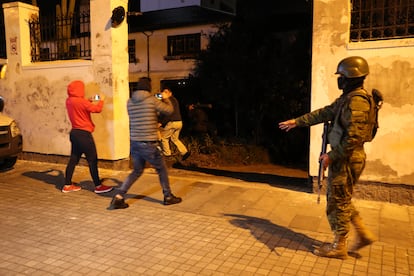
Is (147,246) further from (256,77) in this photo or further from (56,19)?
(256,77)

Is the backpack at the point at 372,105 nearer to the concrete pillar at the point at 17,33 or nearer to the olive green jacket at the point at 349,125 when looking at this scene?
the olive green jacket at the point at 349,125

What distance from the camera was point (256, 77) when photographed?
456 inches

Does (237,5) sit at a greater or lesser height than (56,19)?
greater

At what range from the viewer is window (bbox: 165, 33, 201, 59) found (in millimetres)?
20188

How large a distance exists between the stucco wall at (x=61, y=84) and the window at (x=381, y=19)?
4.36 meters

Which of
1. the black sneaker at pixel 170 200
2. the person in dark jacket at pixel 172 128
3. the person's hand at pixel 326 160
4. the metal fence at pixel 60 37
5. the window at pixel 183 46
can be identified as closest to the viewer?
the person's hand at pixel 326 160

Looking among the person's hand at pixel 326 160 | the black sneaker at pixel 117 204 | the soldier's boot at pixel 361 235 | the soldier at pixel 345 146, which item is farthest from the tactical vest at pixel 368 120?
the black sneaker at pixel 117 204

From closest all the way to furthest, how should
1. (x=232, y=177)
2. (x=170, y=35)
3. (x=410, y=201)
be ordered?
(x=410, y=201)
(x=232, y=177)
(x=170, y=35)

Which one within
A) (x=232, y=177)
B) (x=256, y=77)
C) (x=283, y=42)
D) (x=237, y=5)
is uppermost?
(x=237, y=5)

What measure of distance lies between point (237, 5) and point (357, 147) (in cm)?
1583

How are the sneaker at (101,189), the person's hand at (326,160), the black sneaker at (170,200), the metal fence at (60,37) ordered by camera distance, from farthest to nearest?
the metal fence at (60,37)
the sneaker at (101,189)
the black sneaker at (170,200)
the person's hand at (326,160)

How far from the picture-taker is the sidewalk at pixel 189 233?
12.4ft

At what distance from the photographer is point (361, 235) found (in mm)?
3918

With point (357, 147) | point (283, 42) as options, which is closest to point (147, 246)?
point (357, 147)
